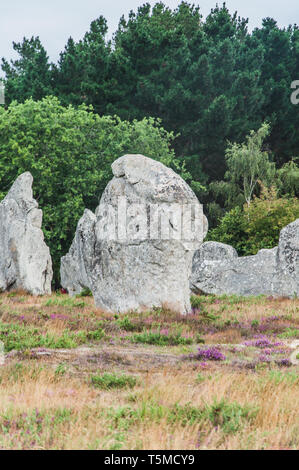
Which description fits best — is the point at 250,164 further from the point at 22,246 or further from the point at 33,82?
the point at 22,246

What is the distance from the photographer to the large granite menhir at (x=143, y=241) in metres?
16.0

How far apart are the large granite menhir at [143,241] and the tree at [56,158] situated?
15.1 m

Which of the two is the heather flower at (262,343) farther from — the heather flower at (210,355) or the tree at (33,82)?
the tree at (33,82)

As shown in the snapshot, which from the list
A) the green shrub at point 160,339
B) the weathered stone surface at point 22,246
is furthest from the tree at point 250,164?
the green shrub at point 160,339

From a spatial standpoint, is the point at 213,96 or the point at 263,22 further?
the point at 263,22

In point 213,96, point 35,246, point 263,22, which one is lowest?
point 35,246

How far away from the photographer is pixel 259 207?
114 ft

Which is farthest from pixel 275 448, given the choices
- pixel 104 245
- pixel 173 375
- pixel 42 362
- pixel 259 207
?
pixel 259 207

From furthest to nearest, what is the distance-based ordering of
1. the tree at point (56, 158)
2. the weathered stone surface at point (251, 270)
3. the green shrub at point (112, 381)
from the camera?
1. the tree at point (56, 158)
2. the weathered stone surface at point (251, 270)
3. the green shrub at point (112, 381)

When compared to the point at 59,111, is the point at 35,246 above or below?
below

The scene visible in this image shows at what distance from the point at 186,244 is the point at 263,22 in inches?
1803

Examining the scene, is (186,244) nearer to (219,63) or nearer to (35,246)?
(35,246)
